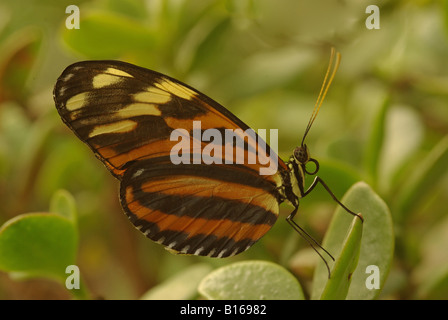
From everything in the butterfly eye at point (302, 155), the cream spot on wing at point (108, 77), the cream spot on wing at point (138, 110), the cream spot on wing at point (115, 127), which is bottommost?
the butterfly eye at point (302, 155)

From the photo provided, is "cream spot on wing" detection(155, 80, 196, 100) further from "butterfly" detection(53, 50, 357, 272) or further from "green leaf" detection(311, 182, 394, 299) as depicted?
"green leaf" detection(311, 182, 394, 299)

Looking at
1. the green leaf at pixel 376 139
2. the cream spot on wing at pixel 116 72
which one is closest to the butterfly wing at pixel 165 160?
the cream spot on wing at pixel 116 72

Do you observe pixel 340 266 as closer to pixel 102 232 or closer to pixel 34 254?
pixel 34 254

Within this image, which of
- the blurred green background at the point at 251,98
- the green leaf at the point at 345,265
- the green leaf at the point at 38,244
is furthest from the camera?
the blurred green background at the point at 251,98

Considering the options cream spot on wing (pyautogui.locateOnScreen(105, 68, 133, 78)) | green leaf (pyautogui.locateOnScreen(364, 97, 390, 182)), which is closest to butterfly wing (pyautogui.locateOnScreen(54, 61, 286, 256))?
cream spot on wing (pyautogui.locateOnScreen(105, 68, 133, 78))

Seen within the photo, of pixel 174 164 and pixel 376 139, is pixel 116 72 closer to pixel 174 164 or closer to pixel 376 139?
pixel 174 164

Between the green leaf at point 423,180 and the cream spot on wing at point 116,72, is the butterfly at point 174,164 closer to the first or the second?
the cream spot on wing at point 116,72

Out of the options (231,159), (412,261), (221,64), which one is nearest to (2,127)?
(221,64)
